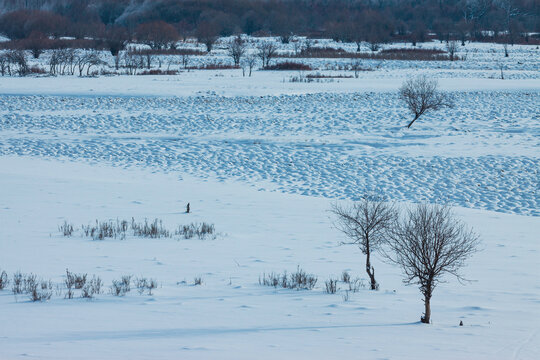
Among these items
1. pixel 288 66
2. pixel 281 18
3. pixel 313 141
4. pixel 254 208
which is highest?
pixel 281 18

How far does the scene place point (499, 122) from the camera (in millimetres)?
22250

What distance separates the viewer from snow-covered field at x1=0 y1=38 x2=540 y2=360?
225 inches

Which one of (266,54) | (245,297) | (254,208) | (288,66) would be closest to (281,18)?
(266,54)

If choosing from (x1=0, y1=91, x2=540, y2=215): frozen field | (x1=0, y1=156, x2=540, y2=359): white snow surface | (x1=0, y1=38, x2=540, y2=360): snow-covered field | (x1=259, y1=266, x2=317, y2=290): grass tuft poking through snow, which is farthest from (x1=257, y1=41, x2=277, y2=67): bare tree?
(x1=259, y1=266, x2=317, y2=290): grass tuft poking through snow

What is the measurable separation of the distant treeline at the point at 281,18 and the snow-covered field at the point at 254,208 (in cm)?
4462

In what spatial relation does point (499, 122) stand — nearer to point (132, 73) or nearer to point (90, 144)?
point (90, 144)

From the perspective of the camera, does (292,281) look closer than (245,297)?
No

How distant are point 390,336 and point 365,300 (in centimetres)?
121

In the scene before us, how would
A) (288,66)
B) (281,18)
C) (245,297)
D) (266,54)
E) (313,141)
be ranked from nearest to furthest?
(245,297), (313,141), (288,66), (266,54), (281,18)

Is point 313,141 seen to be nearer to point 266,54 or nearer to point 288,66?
point 288,66

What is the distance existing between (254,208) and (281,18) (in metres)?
84.9

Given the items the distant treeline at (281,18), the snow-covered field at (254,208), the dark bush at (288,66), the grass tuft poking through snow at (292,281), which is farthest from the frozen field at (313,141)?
the distant treeline at (281,18)

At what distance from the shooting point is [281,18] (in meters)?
94.1

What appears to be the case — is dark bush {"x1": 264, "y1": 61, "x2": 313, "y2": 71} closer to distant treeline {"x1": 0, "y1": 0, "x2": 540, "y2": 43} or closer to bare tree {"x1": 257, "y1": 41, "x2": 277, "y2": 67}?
bare tree {"x1": 257, "y1": 41, "x2": 277, "y2": 67}
